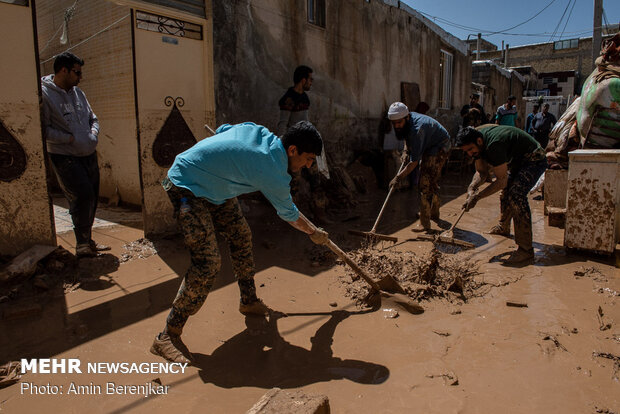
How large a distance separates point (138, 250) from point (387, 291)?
264 centimetres

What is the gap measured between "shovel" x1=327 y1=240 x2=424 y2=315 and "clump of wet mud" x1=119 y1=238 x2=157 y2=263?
2.19 m

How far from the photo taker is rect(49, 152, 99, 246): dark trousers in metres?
3.97

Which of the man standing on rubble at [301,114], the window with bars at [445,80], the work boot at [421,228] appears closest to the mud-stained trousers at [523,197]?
the work boot at [421,228]

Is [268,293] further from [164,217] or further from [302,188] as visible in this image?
[302,188]

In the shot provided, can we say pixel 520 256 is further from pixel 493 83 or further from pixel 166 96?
pixel 493 83

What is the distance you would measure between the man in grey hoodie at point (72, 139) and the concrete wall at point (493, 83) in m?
15.0

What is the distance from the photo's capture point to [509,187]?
462cm

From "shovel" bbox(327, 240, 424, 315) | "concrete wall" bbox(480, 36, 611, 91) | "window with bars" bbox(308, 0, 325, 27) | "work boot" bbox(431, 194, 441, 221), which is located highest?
"concrete wall" bbox(480, 36, 611, 91)

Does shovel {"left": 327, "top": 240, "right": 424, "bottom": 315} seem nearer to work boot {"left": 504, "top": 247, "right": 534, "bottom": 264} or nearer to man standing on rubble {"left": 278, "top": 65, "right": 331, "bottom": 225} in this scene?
work boot {"left": 504, "top": 247, "right": 534, "bottom": 264}

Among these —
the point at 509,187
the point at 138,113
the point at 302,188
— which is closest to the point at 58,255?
the point at 138,113

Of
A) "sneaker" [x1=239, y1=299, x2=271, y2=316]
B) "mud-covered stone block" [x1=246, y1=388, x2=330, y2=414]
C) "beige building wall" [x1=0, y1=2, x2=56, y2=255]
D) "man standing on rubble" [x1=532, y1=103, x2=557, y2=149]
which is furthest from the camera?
"man standing on rubble" [x1=532, y1=103, x2=557, y2=149]

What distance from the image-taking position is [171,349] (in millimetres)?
2543

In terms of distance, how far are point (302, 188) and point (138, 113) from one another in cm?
251

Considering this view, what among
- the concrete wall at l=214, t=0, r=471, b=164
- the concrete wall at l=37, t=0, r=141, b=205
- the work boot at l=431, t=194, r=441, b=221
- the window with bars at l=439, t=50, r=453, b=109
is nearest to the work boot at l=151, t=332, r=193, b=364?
the concrete wall at l=214, t=0, r=471, b=164
